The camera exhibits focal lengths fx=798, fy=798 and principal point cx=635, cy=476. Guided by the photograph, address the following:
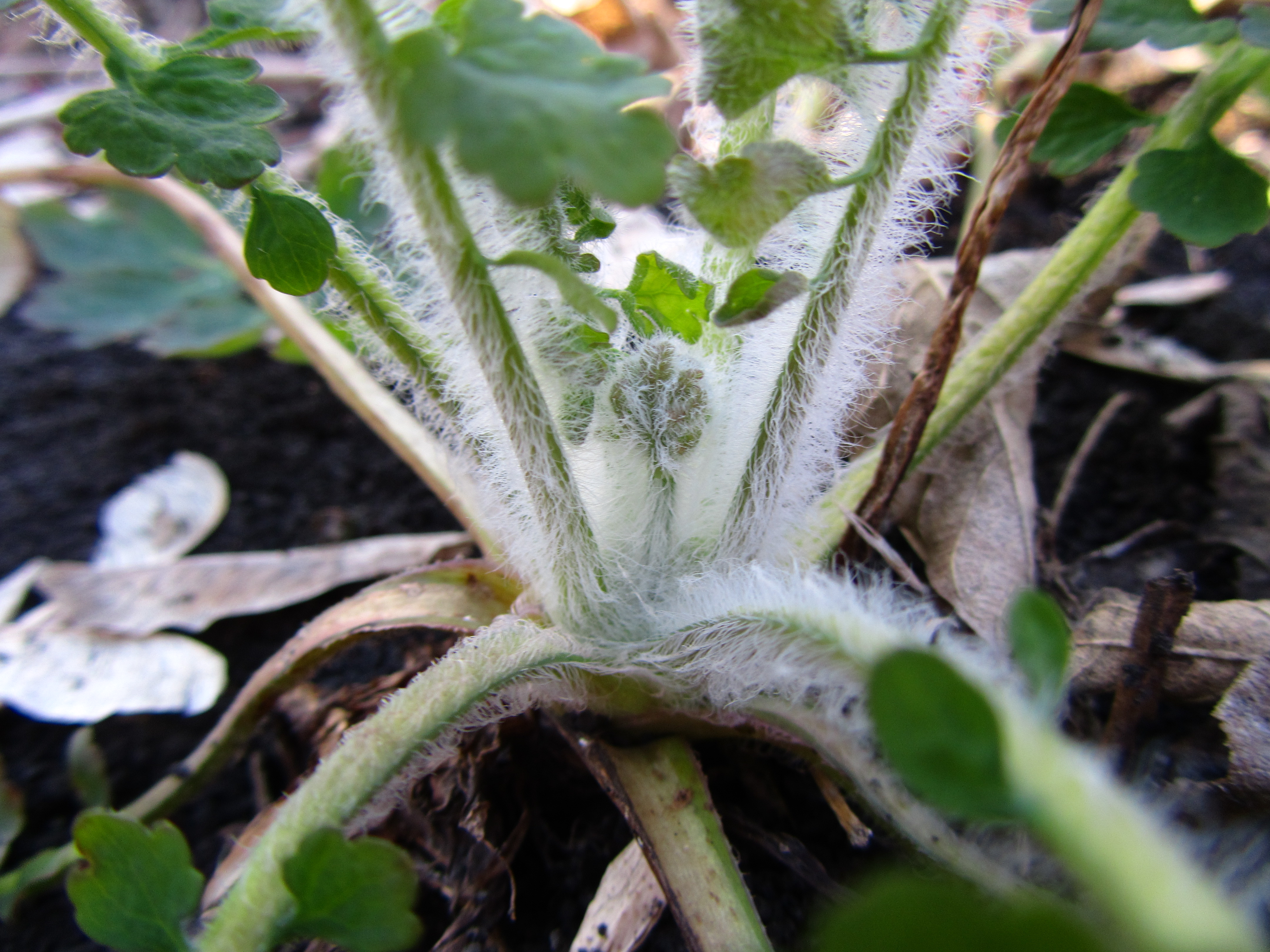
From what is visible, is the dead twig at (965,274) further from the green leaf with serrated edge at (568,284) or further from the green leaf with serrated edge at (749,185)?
the green leaf with serrated edge at (568,284)

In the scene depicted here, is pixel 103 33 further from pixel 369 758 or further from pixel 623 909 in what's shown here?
pixel 623 909

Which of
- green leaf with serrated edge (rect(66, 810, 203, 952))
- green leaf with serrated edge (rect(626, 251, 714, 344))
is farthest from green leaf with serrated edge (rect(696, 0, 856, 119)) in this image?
→ green leaf with serrated edge (rect(66, 810, 203, 952))

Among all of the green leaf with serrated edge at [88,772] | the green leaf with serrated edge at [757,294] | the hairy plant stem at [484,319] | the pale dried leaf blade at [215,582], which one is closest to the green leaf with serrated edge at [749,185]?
the green leaf with serrated edge at [757,294]

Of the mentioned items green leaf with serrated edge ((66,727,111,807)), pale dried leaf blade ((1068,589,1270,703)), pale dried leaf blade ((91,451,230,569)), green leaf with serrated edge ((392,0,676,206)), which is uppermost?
green leaf with serrated edge ((392,0,676,206))

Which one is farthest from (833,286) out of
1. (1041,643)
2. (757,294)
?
(1041,643)

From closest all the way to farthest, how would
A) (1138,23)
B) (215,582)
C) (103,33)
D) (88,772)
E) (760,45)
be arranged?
1. (760,45)
2. (103,33)
3. (1138,23)
4. (88,772)
5. (215,582)

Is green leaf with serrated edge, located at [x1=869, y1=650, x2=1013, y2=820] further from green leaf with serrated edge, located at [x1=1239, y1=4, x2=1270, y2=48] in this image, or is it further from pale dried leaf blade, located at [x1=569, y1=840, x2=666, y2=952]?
green leaf with serrated edge, located at [x1=1239, y1=4, x2=1270, y2=48]

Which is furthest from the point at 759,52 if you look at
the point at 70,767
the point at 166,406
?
the point at 166,406

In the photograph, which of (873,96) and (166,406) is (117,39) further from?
(166,406)
